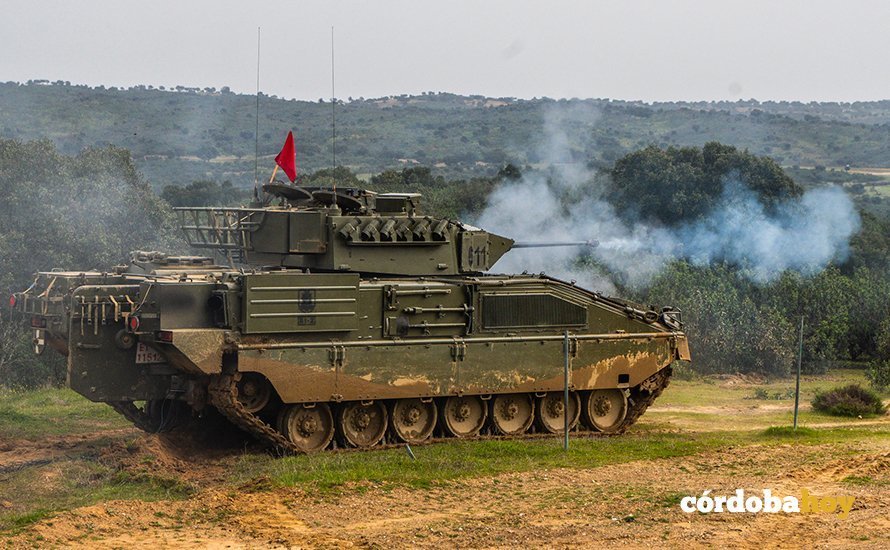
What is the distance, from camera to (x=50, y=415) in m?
23.0

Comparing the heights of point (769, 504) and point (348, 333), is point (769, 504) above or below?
below

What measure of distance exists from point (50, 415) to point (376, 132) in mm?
65843

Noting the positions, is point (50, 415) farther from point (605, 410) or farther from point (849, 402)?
point (849, 402)

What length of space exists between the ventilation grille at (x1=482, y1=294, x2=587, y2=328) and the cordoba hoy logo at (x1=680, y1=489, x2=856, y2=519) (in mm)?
5656

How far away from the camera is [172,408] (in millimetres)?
20484

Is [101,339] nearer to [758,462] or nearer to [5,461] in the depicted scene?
[5,461]

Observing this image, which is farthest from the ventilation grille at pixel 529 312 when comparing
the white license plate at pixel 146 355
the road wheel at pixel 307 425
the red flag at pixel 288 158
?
the white license plate at pixel 146 355

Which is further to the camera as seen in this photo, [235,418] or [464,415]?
[464,415]

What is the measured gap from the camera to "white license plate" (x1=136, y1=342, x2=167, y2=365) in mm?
18797

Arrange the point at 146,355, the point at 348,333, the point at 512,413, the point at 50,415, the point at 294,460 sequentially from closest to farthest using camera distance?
1. the point at 294,460
2. the point at 146,355
3. the point at 348,333
4. the point at 512,413
5. the point at 50,415

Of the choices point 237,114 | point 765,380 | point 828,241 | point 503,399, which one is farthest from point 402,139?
point 503,399

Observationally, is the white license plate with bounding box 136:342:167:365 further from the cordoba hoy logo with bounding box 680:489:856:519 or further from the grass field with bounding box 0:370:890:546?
the cordoba hoy logo with bounding box 680:489:856:519

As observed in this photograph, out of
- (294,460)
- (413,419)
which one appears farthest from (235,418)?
(413,419)

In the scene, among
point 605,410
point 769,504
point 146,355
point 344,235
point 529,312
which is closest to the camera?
point 769,504
